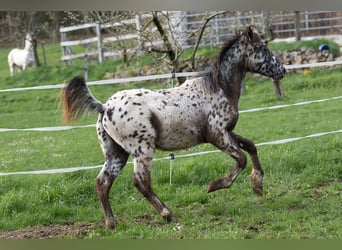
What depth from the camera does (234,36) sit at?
15.8 feet

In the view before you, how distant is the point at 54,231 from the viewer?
4.61 m

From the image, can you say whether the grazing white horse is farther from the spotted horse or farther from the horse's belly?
the horse's belly

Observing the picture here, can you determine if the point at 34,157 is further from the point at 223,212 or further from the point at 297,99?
the point at 297,99

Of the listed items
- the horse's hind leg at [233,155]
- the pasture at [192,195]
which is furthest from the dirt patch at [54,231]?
the horse's hind leg at [233,155]

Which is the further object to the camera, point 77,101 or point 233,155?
point 233,155

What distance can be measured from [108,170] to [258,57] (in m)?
1.52

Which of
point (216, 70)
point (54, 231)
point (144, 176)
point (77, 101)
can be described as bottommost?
point (54, 231)

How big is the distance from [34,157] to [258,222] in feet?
12.8

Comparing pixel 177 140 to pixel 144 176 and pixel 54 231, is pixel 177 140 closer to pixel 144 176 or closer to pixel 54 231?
pixel 144 176

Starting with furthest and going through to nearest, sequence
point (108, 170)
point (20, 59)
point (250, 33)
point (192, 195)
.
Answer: point (20, 59), point (192, 195), point (250, 33), point (108, 170)

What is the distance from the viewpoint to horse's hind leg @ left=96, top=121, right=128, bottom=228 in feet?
14.8

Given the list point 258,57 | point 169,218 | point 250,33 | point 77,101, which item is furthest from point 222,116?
point 77,101

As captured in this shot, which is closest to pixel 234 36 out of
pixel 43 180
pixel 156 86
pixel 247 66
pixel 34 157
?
pixel 247 66

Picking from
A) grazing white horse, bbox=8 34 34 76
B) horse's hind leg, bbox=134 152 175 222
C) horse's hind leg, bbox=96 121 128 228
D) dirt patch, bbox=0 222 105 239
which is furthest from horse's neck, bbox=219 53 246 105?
grazing white horse, bbox=8 34 34 76
